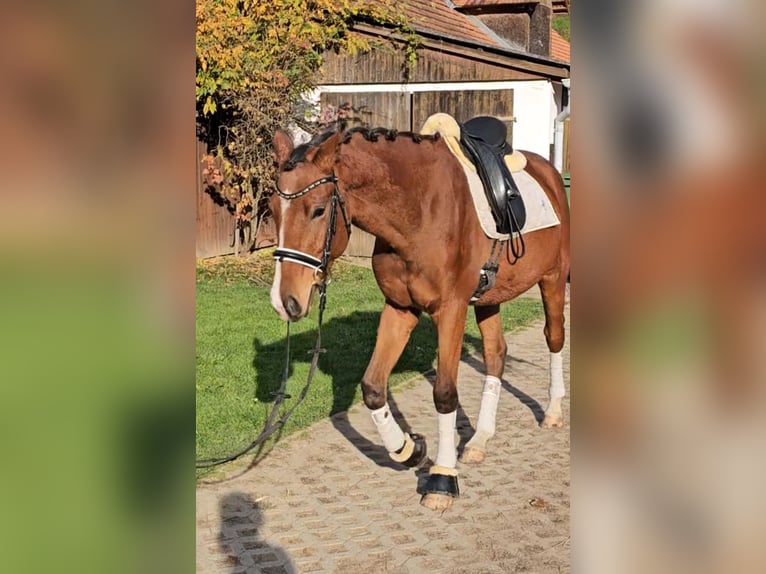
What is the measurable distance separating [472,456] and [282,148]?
246 centimetres

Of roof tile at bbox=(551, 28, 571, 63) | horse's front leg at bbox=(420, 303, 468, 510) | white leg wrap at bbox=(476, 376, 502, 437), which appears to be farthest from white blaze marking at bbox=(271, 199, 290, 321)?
roof tile at bbox=(551, 28, 571, 63)

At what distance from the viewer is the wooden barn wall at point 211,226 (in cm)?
1420

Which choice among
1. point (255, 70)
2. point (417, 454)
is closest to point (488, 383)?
point (417, 454)

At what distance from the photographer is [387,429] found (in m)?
4.72

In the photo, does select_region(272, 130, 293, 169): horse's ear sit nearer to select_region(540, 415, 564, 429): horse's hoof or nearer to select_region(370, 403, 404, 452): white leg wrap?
select_region(370, 403, 404, 452): white leg wrap

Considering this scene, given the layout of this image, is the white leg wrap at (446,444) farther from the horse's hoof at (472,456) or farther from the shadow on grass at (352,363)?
the horse's hoof at (472,456)

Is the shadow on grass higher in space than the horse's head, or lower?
lower

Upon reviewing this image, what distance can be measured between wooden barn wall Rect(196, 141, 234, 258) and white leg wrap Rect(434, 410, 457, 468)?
10211 mm

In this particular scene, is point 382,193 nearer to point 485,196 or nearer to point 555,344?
point 485,196

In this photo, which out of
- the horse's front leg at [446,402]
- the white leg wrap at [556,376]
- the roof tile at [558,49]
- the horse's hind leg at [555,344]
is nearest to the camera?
the horse's front leg at [446,402]

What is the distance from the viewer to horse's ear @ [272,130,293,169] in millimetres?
3980

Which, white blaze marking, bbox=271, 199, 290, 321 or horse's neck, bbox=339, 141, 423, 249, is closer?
white blaze marking, bbox=271, 199, 290, 321

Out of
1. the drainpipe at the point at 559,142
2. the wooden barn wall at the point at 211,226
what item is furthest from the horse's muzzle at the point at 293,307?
the wooden barn wall at the point at 211,226

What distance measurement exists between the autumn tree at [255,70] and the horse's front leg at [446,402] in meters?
10.0
